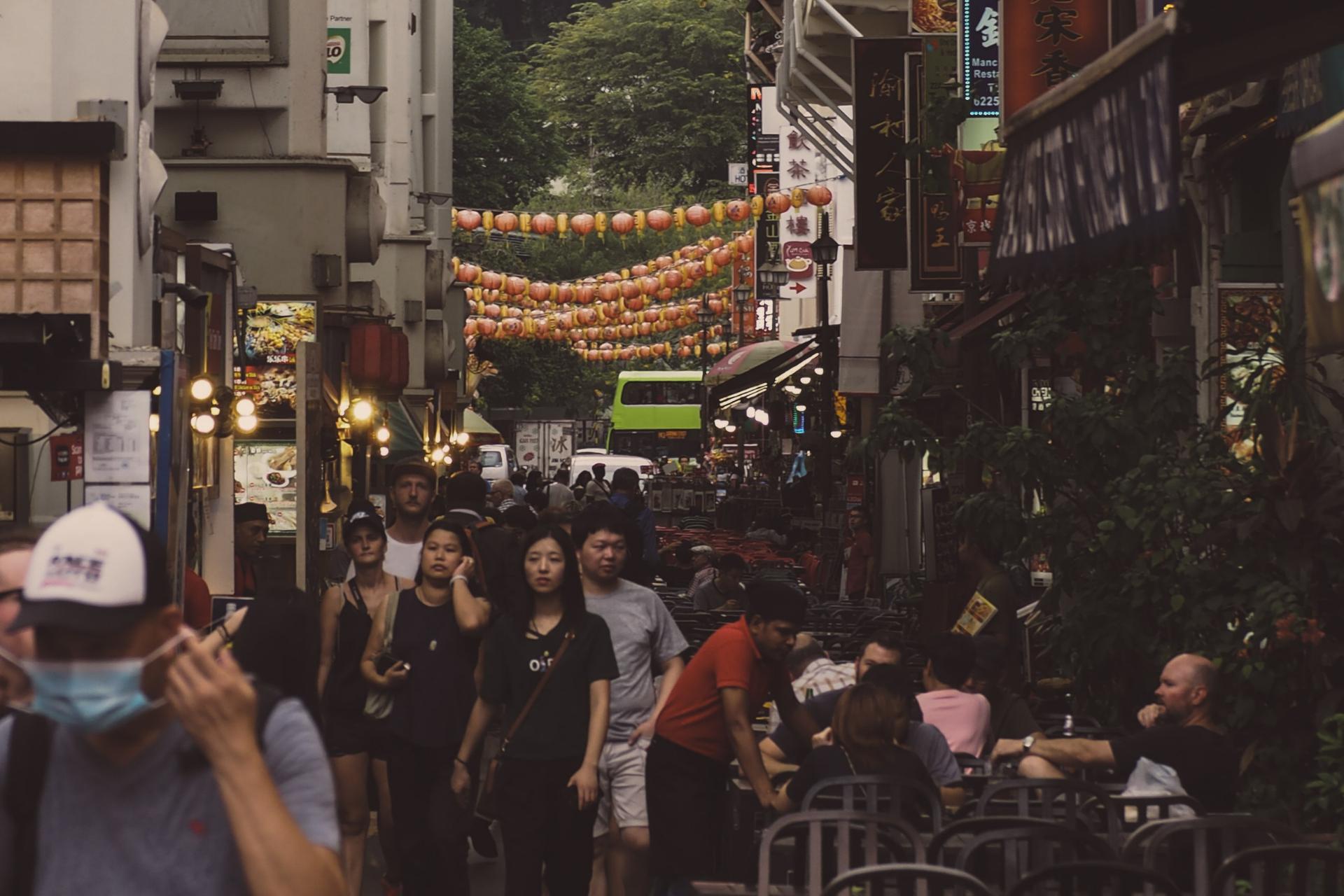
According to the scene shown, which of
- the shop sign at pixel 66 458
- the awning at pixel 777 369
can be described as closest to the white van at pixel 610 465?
the awning at pixel 777 369

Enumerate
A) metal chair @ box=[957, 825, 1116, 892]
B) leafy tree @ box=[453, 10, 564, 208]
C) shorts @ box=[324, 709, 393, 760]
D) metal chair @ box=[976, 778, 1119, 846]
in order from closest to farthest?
metal chair @ box=[957, 825, 1116, 892] → metal chair @ box=[976, 778, 1119, 846] → shorts @ box=[324, 709, 393, 760] → leafy tree @ box=[453, 10, 564, 208]

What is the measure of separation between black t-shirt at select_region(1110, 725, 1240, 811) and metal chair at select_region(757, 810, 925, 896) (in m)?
1.34

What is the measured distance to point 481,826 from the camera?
1066 centimetres

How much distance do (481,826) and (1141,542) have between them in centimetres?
381

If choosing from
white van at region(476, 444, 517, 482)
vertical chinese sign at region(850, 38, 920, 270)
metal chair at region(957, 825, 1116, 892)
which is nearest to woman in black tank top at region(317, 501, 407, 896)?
metal chair at region(957, 825, 1116, 892)

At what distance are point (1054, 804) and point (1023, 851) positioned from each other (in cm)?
71

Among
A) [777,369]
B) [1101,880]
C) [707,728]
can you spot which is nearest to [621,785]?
[707,728]

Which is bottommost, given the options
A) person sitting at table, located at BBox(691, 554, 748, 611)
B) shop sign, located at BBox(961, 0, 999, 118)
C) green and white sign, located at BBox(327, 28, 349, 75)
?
person sitting at table, located at BBox(691, 554, 748, 611)

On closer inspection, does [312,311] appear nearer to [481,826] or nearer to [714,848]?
[481,826]

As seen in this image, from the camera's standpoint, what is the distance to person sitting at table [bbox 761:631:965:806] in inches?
319

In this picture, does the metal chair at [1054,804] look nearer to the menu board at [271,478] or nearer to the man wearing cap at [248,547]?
the man wearing cap at [248,547]

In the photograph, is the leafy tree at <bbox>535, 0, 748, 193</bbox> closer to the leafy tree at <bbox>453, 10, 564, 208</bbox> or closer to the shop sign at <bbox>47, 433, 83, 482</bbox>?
the leafy tree at <bbox>453, 10, 564, 208</bbox>

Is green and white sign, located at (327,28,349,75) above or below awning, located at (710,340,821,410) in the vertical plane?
above

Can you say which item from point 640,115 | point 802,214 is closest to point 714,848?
point 802,214
